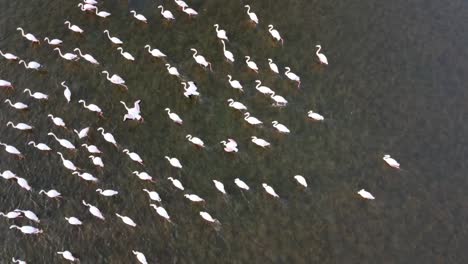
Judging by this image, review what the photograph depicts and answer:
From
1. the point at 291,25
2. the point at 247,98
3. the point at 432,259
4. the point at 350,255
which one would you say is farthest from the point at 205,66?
the point at 432,259

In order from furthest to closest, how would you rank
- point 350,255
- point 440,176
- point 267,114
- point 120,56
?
1. point 120,56
2. point 267,114
3. point 440,176
4. point 350,255

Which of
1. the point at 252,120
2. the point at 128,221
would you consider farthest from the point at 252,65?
the point at 128,221

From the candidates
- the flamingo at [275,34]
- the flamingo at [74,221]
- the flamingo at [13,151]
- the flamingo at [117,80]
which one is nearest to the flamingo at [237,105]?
the flamingo at [275,34]

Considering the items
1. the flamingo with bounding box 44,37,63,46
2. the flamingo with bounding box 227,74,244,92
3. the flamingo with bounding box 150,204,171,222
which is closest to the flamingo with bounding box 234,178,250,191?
the flamingo with bounding box 150,204,171,222

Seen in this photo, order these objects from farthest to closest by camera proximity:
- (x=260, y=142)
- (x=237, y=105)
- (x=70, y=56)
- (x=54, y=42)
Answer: (x=54, y=42) < (x=70, y=56) < (x=237, y=105) < (x=260, y=142)

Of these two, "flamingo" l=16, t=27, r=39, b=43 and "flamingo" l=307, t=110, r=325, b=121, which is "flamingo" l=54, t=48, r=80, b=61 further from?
"flamingo" l=307, t=110, r=325, b=121

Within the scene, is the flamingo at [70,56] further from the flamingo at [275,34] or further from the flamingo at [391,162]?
the flamingo at [391,162]

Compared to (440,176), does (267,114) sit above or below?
below

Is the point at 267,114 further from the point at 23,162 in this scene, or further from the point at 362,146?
the point at 23,162

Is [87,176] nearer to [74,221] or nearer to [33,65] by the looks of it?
[74,221]
